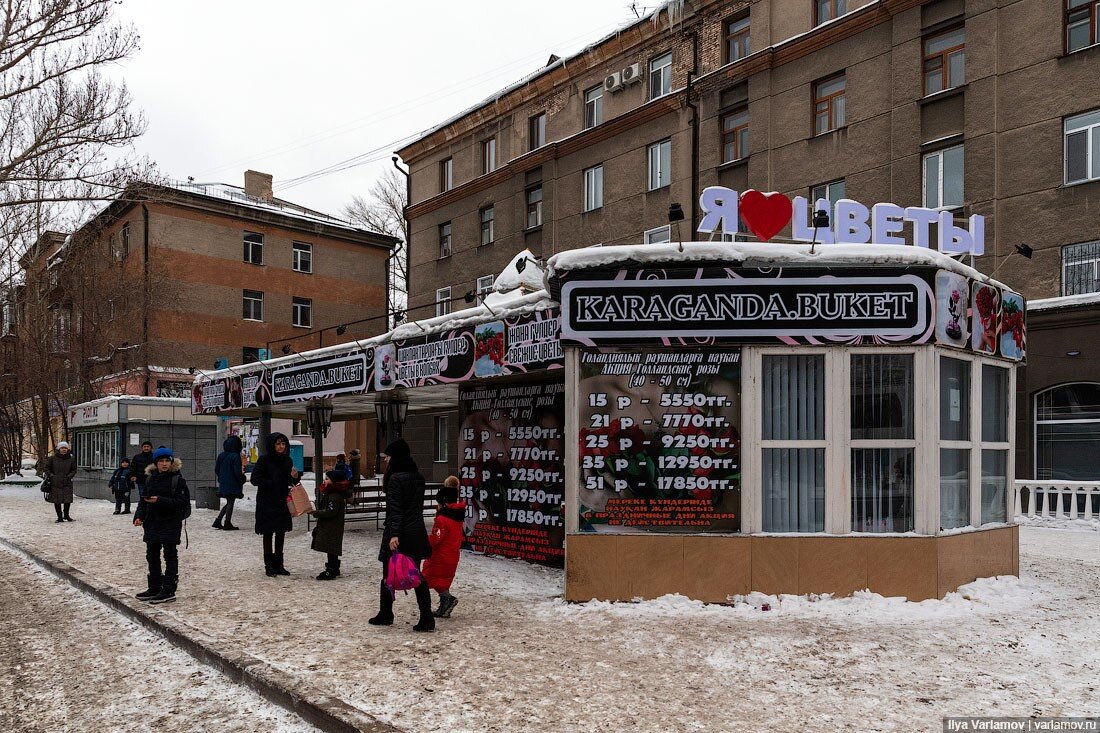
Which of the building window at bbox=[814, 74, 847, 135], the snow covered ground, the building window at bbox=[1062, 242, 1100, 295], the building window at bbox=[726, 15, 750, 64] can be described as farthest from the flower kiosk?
the building window at bbox=[726, 15, 750, 64]

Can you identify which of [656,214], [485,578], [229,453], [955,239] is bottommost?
[485,578]

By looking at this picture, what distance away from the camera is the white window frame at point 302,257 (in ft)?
145

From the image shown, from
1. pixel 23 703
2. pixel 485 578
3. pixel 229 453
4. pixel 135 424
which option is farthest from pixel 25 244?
pixel 23 703

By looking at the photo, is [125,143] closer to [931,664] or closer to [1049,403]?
[931,664]

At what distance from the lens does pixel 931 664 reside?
6.37 metres

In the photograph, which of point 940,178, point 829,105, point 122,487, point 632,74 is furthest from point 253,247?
point 940,178

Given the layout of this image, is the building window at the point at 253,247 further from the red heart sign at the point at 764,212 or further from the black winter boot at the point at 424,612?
the black winter boot at the point at 424,612

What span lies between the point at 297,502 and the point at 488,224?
23608 millimetres

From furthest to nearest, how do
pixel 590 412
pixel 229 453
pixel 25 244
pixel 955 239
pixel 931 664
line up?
pixel 25 244 → pixel 229 453 → pixel 955 239 → pixel 590 412 → pixel 931 664

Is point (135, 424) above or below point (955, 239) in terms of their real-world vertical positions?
below

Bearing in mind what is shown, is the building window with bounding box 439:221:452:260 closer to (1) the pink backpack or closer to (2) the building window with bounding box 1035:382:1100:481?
(2) the building window with bounding box 1035:382:1100:481

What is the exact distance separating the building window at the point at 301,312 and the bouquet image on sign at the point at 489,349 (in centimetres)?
3450

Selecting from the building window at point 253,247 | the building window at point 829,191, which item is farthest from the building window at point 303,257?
the building window at point 829,191

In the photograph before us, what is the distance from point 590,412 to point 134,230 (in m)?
35.4
